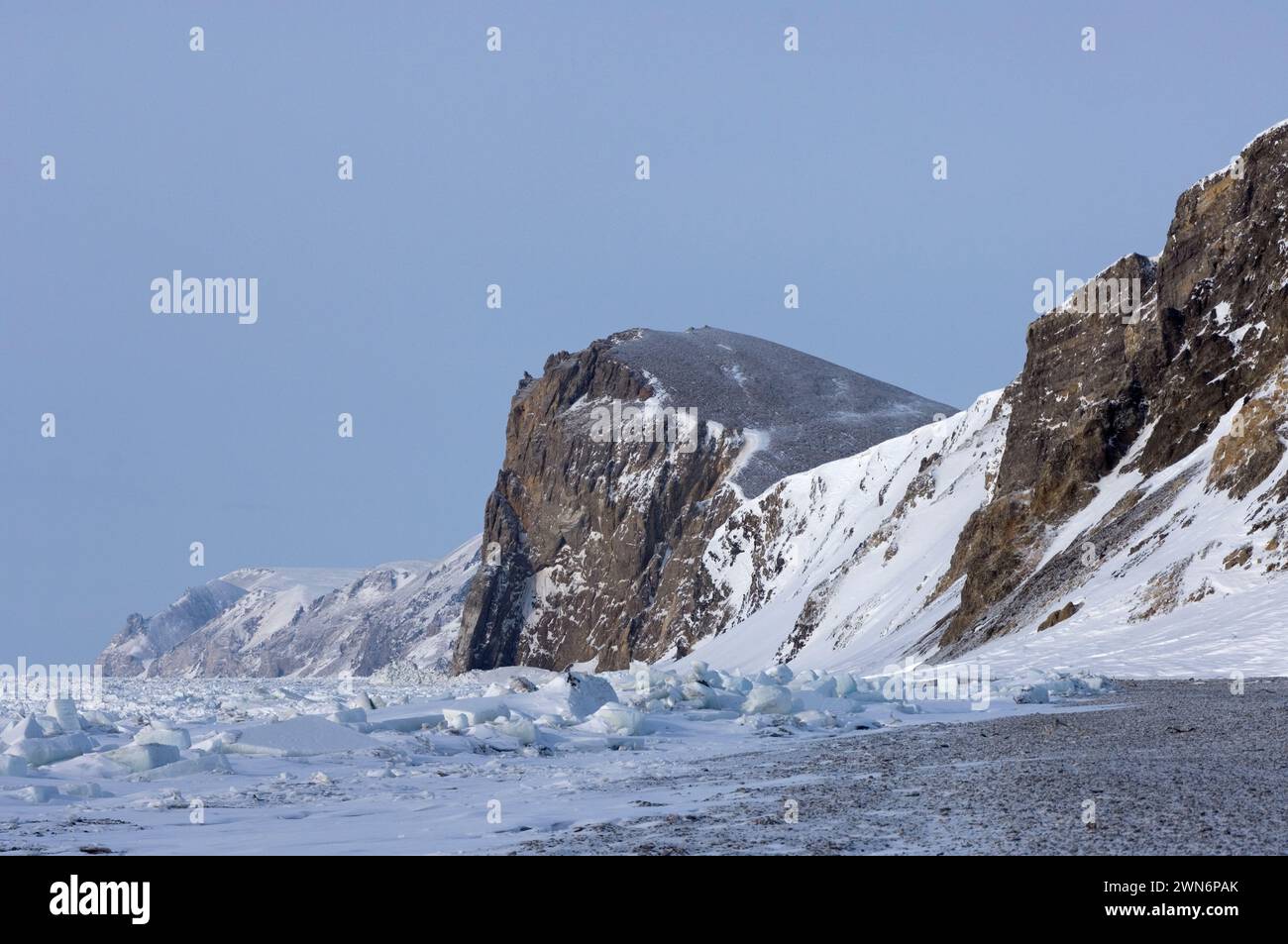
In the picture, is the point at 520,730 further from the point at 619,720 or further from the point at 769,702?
the point at 769,702

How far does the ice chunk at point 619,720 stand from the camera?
21688 millimetres

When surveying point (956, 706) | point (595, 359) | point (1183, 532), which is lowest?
point (956, 706)

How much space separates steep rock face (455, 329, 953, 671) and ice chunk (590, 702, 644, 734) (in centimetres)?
12698

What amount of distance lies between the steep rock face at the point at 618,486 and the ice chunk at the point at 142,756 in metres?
132

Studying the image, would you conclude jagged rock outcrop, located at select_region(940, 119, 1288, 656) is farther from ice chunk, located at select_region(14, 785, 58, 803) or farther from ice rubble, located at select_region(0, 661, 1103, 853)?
ice chunk, located at select_region(14, 785, 58, 803)

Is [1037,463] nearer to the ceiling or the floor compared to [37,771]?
nearer to the ceiling

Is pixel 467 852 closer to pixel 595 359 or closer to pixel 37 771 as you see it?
pixel 37 771

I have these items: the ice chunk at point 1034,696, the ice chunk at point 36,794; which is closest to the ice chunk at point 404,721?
the ice chunk at point 36,794

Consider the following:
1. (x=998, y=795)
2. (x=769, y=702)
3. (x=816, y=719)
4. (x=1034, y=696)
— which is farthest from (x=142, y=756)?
(x=1034, y=696)

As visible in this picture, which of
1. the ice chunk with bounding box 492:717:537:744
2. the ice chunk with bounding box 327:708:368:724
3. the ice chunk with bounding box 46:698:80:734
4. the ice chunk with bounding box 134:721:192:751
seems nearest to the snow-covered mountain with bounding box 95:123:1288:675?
the ice chunk with bounding box 492:717:537:744

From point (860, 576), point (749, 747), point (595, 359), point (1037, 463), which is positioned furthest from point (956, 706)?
point (595, 359)

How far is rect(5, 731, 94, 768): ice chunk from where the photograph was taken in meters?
17.7

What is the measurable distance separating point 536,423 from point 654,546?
114 feet
